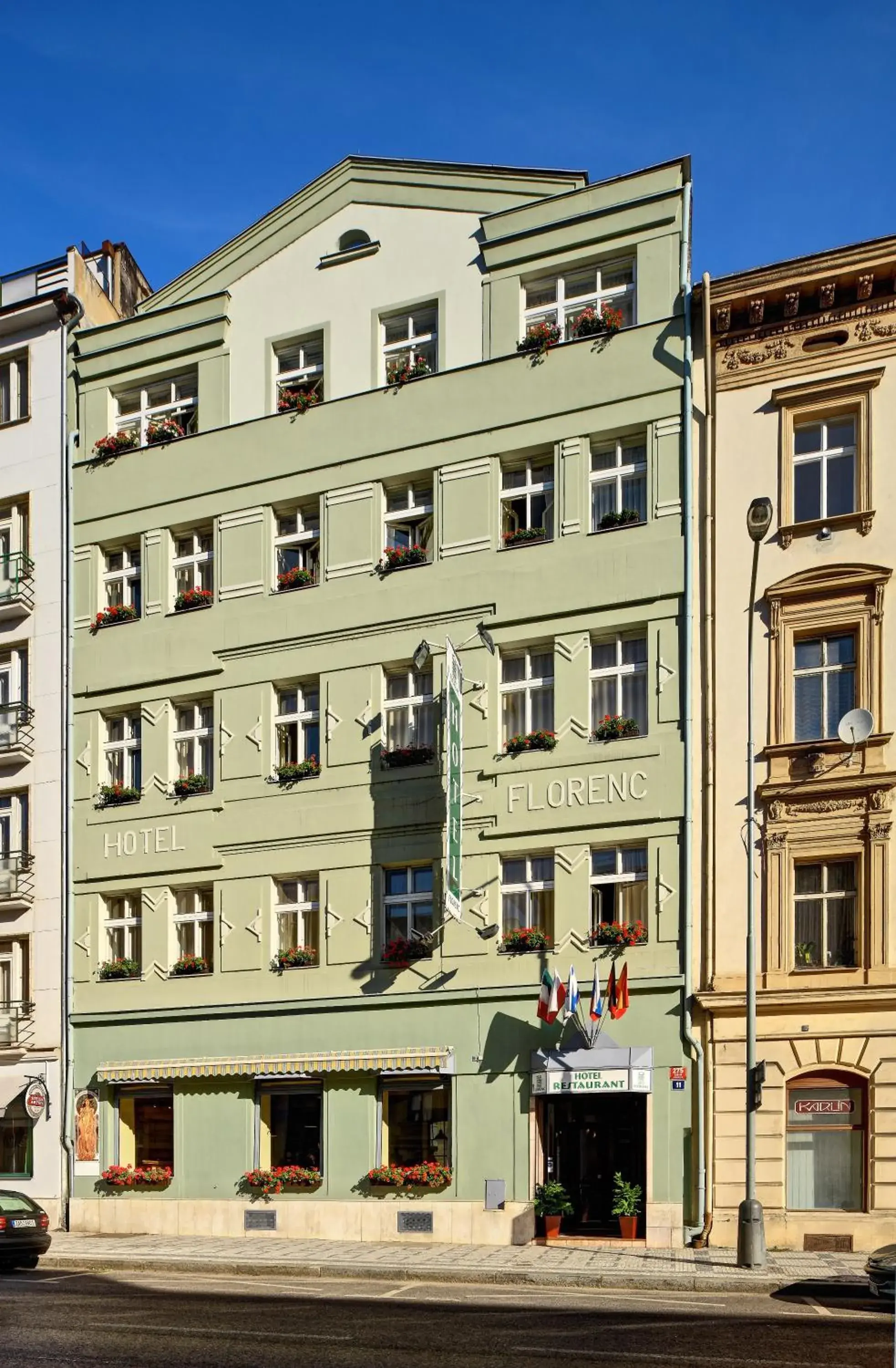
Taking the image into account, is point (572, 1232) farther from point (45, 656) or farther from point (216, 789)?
point (45, 656)

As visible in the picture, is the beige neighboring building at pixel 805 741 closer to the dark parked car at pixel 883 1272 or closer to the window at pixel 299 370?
the dark parked car at pixel 883 1272

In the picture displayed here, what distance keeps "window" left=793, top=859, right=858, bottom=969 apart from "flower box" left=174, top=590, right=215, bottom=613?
14.4m

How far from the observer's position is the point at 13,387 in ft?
124

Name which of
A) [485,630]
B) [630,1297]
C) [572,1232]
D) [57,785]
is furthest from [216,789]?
[630,1297]

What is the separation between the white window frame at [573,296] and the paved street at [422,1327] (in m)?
18.5

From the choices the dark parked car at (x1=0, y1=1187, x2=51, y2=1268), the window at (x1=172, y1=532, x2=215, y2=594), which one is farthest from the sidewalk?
the window at (x1=172, y1=532, x2=215, y2=594)

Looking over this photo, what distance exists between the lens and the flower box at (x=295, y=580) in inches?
1283

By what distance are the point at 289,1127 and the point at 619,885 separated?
8.71 metres

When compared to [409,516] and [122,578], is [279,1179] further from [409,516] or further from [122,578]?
[122,578]

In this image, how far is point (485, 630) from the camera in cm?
3030

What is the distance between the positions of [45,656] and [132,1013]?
8743 millimetres

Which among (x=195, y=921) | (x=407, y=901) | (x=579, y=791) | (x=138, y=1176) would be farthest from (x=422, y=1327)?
(x=195, y=921)

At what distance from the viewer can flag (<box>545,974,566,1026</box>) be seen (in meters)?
27.4

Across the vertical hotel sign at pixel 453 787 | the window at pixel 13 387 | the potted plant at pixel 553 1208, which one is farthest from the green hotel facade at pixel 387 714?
the window at pixel 13 387
